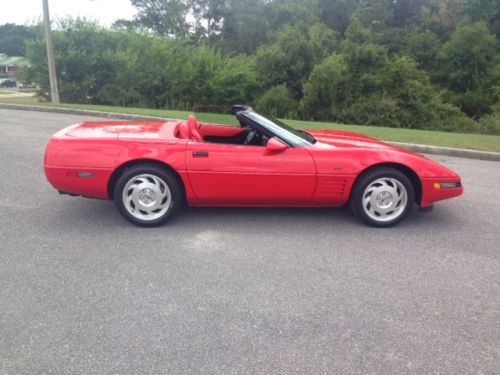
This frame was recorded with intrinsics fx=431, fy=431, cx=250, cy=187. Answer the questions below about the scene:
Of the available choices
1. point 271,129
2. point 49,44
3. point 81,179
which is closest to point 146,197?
point 81,179

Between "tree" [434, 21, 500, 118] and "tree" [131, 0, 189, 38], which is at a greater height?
"tree" [131, 0, 189, 38]

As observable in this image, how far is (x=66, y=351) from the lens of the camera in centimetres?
236

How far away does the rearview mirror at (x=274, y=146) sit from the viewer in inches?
159

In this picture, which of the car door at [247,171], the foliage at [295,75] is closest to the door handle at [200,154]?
the car door at [247,171]

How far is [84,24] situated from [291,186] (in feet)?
66.8

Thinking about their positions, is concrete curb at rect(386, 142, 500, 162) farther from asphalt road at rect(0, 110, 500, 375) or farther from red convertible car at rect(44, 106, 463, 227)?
red convertible car at rect(44, 106, 463, 227)

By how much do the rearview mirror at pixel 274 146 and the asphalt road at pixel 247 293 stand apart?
2.48 ft

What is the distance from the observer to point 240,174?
159 inches

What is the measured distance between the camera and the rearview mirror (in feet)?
13.3

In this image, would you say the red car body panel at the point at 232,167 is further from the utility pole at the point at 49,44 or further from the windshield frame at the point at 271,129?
the utility pole at the point at 49,44

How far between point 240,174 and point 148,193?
2.92 ft

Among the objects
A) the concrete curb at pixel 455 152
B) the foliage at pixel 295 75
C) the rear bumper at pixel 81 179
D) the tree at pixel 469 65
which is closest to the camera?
the rear bumper at pixel 81 179

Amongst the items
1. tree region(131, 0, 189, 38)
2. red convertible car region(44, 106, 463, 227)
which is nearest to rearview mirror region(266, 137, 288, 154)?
red convertible car region(44, 106, 463, 227)

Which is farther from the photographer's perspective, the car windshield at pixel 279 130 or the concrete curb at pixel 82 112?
the concrete curb at pixel 82 112
